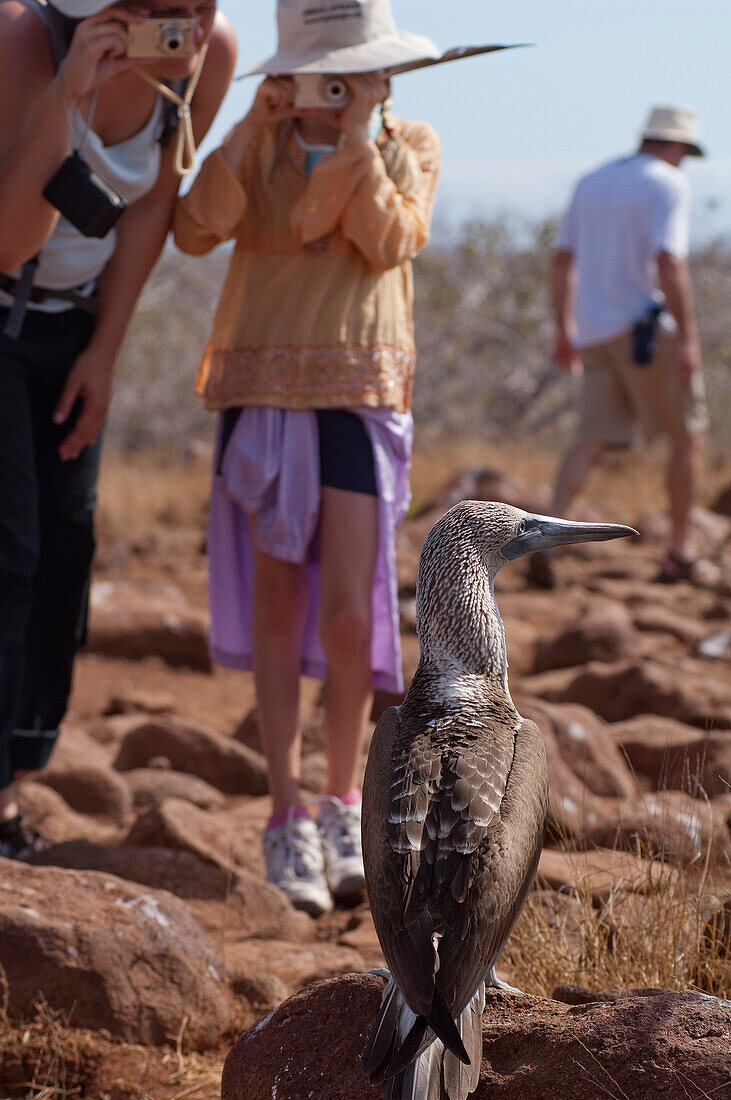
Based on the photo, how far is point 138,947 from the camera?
9.45 ft

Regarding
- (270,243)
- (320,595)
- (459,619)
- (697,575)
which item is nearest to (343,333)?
(270,243)

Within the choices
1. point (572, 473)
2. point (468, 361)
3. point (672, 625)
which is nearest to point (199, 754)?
point (672, 625)

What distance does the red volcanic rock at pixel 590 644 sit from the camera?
20.5ft

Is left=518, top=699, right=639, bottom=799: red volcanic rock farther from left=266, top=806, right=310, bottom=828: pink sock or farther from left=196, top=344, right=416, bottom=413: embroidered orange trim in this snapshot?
left=196, top=344, right=416, bottom=413: embroidered orange trim

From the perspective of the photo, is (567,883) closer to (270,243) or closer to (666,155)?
A: (270,243)

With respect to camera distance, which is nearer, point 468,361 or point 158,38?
point 158,38

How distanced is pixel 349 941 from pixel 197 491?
7998 millimetres

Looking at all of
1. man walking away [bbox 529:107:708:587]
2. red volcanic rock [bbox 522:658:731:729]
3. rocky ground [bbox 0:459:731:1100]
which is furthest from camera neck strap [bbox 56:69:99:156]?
man walking away [bbox 529:107:708:587]

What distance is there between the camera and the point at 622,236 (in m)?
7.29

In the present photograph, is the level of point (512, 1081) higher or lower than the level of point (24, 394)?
lower

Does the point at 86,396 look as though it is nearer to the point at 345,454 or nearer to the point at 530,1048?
the point at 345,454

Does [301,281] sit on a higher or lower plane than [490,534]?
higher

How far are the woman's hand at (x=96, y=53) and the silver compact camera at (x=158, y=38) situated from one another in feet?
0.05

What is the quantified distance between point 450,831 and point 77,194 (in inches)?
70.4
